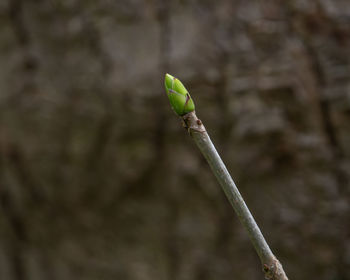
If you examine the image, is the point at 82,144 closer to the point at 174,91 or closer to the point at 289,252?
the point at 289,252

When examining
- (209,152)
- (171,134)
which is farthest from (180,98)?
(171,134)

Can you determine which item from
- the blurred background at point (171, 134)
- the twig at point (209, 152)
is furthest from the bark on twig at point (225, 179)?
the blurred background at point (171, 134)

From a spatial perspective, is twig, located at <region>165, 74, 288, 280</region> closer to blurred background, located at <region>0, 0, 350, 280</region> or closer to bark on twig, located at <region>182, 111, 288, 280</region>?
bark on twig, located at <region>182, 111, 288, 280</region>

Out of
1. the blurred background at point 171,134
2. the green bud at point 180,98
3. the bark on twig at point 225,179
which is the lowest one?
the blurred background at point 171,134

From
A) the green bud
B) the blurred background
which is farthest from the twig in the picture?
the blurred background

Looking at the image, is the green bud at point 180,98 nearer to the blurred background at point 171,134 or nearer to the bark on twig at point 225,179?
the bark on twig at point 225,179

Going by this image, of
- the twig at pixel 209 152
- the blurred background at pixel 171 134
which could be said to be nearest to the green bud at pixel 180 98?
the twig at pixel 209 152

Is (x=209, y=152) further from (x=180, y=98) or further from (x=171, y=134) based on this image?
(x=171, y=134)

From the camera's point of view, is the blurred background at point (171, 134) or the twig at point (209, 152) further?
the blurred background at point (171, 134)

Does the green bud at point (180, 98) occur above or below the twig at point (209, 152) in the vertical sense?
above
